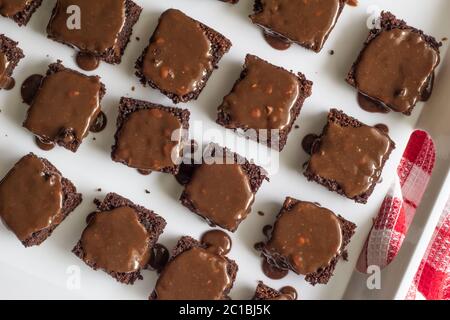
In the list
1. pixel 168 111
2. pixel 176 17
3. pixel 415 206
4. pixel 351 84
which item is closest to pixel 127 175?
pixel 168 111

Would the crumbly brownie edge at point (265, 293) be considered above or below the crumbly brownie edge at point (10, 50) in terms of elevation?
below

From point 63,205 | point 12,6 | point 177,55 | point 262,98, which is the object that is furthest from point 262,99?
point 12,6

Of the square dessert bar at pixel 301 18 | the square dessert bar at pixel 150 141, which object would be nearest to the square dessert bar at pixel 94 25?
the square dessert bar at pixel 150 141

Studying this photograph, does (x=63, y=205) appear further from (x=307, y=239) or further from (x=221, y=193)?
(x=307, y=239)

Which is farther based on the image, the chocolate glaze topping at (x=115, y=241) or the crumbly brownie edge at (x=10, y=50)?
the crumbly brownie edge at (x=10, y=50)

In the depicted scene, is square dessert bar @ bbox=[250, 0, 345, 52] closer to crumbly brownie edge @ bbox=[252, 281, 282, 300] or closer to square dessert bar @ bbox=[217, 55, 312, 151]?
square dessert bar @ bbox=[217, 55, 312, 151]

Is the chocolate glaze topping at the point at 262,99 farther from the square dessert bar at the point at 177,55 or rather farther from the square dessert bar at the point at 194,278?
the square dessert bar at the point at 194,278

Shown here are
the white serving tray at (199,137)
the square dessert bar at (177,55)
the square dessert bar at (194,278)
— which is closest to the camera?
the square dessert bar at (194,278)
